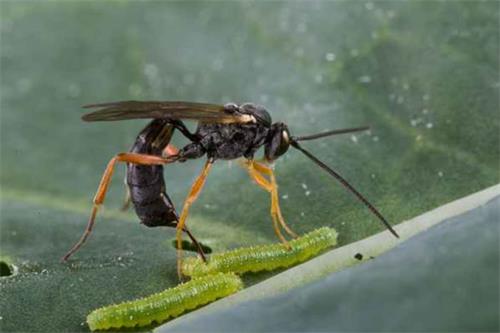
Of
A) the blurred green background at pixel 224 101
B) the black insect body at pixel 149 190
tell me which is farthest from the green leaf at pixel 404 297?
the black insect body at pixel 149 190

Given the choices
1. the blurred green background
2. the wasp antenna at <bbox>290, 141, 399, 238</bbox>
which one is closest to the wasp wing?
the wasp antenna at <bbox>290, 141, 399, 238</bbox>

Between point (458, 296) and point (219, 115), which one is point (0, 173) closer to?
point (219, 115)

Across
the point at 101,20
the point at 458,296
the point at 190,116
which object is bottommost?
the point at 458,296

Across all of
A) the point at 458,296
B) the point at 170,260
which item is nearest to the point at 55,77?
the point at 170,260

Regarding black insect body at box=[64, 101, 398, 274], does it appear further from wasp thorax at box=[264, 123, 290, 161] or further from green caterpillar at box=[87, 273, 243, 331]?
green caterpillar at box=[87, 273, 243, 331]

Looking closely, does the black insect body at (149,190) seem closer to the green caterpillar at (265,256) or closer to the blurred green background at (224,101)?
the blurred green background at (224,101)

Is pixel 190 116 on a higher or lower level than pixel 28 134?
lower
